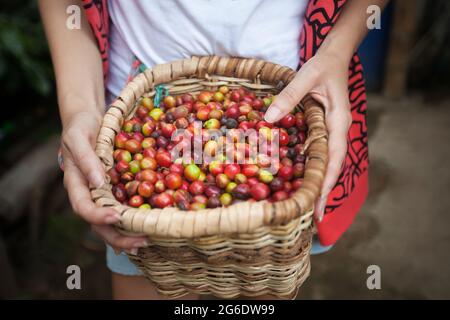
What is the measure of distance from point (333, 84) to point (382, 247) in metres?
2.02

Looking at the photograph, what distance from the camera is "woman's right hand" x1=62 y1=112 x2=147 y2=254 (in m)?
1.27

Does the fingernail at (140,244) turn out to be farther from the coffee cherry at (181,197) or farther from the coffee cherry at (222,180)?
the coffee cherry at (222,180)

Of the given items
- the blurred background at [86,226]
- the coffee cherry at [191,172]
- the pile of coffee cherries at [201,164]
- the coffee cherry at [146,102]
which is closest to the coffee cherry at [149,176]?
the pile of coffee cherries at [201,164]

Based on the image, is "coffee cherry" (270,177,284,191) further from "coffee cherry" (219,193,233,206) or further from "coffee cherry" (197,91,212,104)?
"coffee cherry" (197,91,212,104)

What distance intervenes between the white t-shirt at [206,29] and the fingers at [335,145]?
0.31 meters

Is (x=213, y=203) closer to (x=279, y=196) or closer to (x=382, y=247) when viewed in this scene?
(x=279, y=196)

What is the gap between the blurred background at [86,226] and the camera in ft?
9.92

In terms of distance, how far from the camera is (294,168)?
1477 millimetres

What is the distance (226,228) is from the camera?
1.19m

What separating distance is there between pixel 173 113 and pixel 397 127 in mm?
2998

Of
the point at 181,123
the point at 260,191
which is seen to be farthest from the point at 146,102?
the point at 260,191

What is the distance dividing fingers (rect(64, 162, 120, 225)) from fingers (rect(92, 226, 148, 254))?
2.4 inches

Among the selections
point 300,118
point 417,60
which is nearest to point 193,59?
point 300,118

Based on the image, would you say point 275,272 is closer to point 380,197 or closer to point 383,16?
point 380,197
